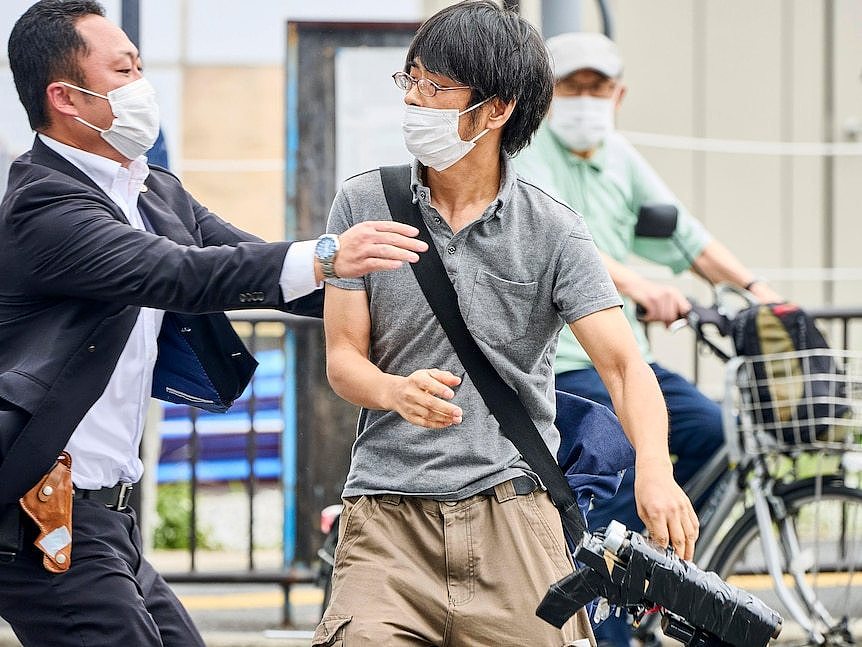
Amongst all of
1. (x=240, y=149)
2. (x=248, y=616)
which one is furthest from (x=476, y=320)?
(x=240, y=149)

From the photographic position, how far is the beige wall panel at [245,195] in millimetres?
12438

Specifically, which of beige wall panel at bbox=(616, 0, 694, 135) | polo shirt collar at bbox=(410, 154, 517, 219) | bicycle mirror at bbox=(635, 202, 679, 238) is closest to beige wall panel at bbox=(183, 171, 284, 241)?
beige wall panel at bbox=(616, 0, 694, 135)

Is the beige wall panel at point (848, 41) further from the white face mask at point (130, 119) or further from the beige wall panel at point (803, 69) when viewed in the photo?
the white face mask at point (130, 119)

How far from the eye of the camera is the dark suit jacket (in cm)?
263

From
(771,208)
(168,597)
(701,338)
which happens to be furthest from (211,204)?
(168,597)

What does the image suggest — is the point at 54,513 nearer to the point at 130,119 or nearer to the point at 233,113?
the point at 130,119

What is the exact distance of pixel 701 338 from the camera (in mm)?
4273

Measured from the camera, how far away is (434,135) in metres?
2.68

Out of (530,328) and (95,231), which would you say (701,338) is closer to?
(530,328)

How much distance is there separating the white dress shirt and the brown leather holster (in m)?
0.11

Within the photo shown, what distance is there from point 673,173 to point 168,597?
870cm

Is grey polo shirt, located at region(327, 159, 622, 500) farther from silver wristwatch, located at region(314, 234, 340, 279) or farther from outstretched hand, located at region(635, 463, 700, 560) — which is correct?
outstretched hand, located at region(635, 463, 700, 560)

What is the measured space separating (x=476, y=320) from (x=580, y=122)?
5.70ft

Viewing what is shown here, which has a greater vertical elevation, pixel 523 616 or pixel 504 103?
pixel 504 103
